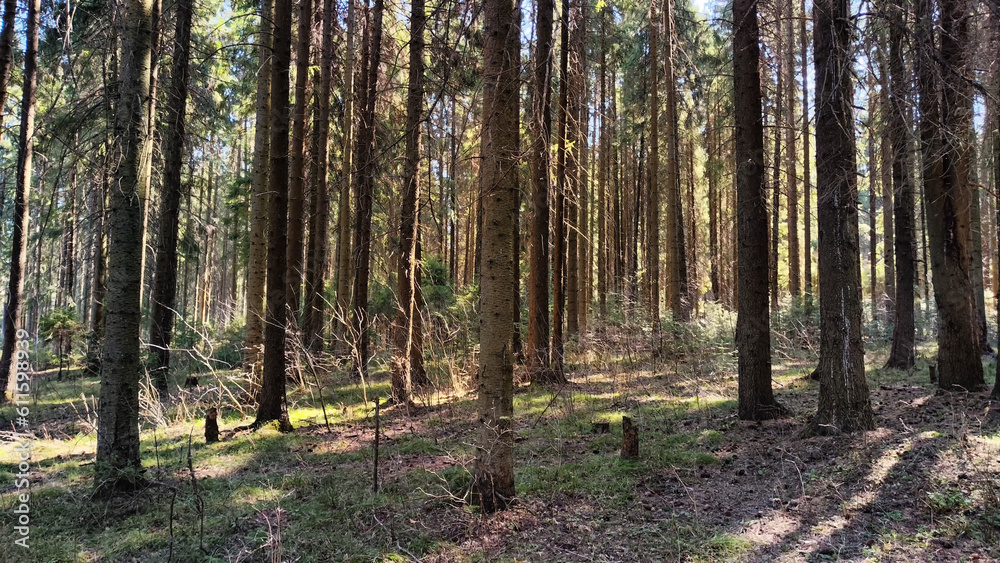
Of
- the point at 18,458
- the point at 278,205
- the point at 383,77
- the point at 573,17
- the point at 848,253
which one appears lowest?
the point at 18,458

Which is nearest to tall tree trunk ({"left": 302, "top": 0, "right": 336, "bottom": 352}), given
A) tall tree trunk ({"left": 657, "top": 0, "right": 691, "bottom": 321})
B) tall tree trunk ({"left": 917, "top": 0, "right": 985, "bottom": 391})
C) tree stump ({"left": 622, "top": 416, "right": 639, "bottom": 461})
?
tree stump ({"left": 622, "top": 416, "right": 639, "bottom": 461})

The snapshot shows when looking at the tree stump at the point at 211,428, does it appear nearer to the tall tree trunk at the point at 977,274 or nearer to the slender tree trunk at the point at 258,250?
the slender tree trunk at the point at 258,250

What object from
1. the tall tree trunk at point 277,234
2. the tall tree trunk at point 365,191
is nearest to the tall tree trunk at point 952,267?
the tall tree trunk at point 365,191

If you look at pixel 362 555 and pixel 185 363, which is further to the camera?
pixel 185 363

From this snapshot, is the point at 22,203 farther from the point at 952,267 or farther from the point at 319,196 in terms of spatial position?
the point at 952,267

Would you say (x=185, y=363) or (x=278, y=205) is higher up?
(x=278, y=205)

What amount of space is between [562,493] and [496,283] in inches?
82.5

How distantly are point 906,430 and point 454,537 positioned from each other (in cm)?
503

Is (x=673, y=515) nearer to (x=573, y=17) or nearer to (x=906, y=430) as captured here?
(x=906, y=430)

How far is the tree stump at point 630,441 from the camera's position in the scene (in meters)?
5.34

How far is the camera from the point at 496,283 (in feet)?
13.9

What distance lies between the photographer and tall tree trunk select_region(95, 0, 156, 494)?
4602 millimetres

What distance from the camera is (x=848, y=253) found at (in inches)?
216

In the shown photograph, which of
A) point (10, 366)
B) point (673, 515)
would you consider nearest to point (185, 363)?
point (10, 366)
